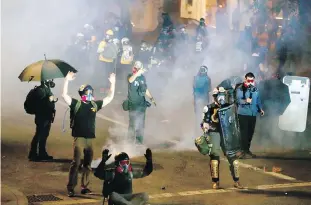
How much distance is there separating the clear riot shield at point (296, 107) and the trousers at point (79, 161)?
5963mm

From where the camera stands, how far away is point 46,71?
381 inches

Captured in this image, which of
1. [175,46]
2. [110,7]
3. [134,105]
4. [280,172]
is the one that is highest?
[110,7]

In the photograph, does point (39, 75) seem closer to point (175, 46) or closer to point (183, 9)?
point (175, 46)

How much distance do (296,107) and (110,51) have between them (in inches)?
415

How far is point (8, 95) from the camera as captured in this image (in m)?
19.2

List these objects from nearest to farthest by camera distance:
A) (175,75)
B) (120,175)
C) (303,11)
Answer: (120,175)
(303,11)
(175,75)

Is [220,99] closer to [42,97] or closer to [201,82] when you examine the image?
[42,97]

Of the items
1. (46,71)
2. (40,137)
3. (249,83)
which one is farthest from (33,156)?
(249,83)

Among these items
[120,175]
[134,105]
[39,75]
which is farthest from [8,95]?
[120,175]

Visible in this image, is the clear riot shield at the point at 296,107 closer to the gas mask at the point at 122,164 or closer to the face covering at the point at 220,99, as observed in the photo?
Result: the face covering at the point at 220,99

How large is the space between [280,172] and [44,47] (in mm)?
20020

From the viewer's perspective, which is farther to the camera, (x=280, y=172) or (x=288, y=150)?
(x=288, y=150)

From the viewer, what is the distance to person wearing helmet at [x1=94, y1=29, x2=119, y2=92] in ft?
72.1

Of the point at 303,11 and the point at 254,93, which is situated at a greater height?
the point at 303,11
